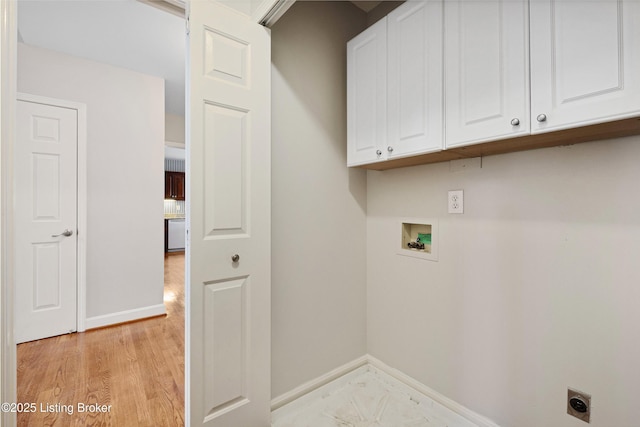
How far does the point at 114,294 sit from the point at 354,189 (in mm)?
2720

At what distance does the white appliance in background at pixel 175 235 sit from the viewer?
778cm

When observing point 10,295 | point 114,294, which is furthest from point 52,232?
point 10,295

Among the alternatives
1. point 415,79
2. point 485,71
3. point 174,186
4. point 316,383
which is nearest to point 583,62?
point 485,71

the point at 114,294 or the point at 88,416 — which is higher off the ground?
the point at 114,294

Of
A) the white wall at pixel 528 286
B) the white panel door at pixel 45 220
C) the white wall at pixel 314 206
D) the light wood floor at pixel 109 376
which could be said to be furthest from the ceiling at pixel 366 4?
the light wood floor at pixel 109 376

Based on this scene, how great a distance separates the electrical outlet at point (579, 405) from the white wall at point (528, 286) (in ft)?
0.08

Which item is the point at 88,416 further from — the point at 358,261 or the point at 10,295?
the point at 358,261

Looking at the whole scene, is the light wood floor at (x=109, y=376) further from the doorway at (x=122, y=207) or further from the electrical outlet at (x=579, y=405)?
the electrical outlet at (x=579, y=405)

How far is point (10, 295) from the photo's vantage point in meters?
1.00

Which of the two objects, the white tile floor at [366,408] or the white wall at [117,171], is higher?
the white wall at [117,171]

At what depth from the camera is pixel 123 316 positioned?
9.67 ft

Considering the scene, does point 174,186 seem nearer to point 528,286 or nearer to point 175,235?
point 175,235

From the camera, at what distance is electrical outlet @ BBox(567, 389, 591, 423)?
118 cm

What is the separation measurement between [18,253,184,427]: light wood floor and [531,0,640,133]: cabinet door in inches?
92.8
